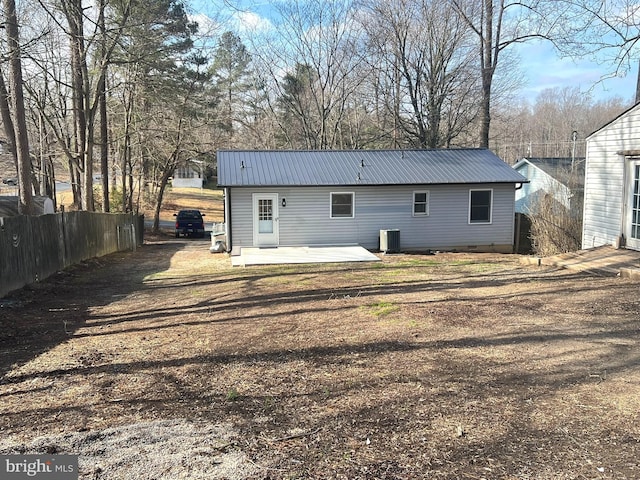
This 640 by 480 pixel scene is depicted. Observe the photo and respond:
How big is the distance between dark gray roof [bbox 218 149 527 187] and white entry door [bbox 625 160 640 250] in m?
6.41

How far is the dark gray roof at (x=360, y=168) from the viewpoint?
16922 mm

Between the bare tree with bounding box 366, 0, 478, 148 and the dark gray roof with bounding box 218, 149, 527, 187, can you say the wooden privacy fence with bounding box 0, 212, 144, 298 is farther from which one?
the bare tree with bounding box 366, 0, 478, 148

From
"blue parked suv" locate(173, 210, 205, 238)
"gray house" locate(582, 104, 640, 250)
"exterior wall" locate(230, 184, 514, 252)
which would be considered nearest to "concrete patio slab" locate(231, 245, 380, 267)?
"exterior wall" locate(230, 184, 514, 252)

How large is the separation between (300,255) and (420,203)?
5258mm

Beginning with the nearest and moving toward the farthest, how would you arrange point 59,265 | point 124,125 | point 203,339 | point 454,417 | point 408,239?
point 454,417 → point 203,339 → point 59,265 → point 408,239 → point 124,125

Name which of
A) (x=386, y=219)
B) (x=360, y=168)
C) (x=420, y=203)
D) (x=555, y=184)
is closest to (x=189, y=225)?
(x=360, y=168)

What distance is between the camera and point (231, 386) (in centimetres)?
436

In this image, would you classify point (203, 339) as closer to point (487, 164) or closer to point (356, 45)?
point (487, 164)

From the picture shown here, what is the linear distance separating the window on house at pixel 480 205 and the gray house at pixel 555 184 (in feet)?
4.78

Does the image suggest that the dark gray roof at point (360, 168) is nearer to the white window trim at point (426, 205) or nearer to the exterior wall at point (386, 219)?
the exterior wall at point (386, 219)

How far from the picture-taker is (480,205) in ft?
59.1

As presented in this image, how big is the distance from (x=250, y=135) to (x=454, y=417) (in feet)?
114

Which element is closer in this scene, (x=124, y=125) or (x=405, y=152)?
(x=405, y=152)

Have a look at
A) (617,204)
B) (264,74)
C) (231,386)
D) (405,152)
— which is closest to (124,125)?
(264,74)
